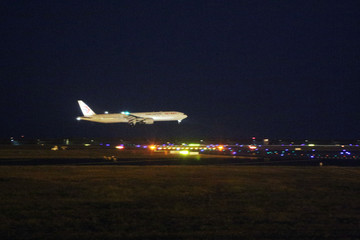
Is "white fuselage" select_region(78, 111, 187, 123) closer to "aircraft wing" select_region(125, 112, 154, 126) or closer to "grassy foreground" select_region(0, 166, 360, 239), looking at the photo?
"aircraft wing" select_region(125, 112, 154, 126)

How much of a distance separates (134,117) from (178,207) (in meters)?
Result: 103

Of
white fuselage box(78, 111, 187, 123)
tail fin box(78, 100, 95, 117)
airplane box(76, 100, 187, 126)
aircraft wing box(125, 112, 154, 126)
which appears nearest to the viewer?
aircraft wing box(125, 112, 154, 126)

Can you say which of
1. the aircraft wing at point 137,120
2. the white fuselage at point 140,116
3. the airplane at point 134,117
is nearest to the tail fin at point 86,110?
the airplane at point 134,117

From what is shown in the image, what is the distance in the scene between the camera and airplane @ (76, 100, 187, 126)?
11550cm

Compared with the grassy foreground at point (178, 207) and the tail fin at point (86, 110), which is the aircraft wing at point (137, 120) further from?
the grassy foreground at point (178, 207)

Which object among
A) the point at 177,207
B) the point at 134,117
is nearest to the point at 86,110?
the point at 134,117

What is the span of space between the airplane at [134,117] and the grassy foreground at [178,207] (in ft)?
291

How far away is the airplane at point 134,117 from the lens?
379ft

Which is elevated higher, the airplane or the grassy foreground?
A: the airplane

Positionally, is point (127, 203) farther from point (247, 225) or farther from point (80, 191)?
point (247, 225)

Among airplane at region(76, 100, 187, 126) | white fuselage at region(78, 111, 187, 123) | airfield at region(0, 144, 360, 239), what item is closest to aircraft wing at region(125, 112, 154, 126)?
airplane at region(76, 100, 187, 126)

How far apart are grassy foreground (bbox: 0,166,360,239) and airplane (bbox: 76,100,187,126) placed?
88.7 metres

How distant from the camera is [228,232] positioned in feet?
39.6

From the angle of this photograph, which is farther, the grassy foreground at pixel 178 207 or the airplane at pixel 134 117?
the airplane at pixel 134 117
